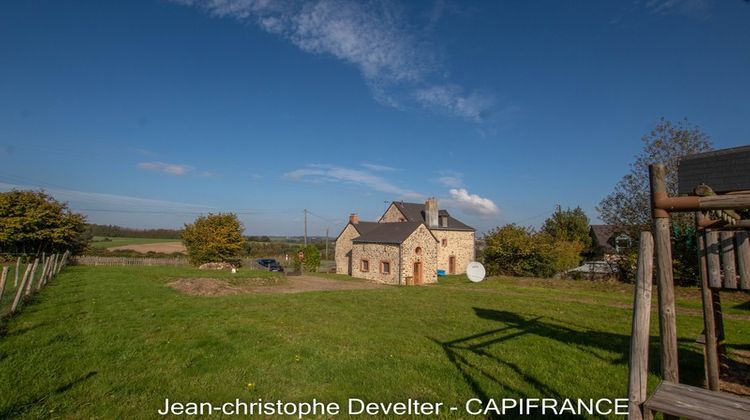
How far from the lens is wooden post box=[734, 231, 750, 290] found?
3.77 m

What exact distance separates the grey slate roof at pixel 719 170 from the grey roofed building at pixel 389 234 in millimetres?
19124

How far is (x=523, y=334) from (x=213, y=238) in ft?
98.0

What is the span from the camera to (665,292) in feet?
10.4

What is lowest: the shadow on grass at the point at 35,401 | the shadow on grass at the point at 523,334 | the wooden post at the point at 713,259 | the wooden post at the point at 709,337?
the shadow on grass at the point at 523,334

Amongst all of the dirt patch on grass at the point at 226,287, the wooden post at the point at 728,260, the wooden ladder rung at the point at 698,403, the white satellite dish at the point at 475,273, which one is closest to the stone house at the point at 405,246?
the white satellite dish at the point at 475,273

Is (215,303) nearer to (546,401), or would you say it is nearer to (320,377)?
(320,377)

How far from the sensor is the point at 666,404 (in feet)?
8.63

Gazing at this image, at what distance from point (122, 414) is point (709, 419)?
19.2 feet

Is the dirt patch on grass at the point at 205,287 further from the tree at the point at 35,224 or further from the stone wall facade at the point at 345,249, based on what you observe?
the tree at the point at 35,224

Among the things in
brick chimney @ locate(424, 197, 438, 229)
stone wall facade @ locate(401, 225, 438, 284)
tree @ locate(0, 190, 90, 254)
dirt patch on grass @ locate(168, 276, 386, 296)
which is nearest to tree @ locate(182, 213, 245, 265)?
tree @ locate(0, 190, 90, 254)

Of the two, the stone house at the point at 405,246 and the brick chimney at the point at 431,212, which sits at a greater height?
the brick chimney at the point at 431,212

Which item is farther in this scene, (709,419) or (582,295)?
(582,295)

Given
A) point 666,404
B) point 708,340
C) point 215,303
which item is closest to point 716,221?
point 708,340

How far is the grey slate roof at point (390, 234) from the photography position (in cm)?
2859
